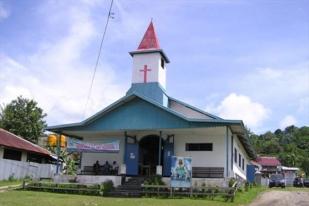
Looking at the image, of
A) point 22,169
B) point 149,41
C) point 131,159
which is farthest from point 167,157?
point 22,169

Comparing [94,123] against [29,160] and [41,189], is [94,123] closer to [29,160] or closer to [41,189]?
[41,189]

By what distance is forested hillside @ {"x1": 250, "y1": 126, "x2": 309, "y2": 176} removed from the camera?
338ft

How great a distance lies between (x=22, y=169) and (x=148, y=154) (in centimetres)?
1200

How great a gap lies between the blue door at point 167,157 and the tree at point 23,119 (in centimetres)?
2642

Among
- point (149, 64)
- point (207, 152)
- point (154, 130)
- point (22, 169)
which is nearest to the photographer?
point (154, 130)

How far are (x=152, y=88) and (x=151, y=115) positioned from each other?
13.3ft

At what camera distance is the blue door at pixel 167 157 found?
27653 mm

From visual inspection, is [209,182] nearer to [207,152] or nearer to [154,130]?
[207,152]

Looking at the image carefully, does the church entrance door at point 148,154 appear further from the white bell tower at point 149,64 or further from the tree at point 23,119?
the tree at point 23,119

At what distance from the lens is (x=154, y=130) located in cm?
2759

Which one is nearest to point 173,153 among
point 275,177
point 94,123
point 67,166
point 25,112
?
point 94,123

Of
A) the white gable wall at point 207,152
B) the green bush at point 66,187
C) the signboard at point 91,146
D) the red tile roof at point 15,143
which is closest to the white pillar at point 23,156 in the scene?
the red tile roof at point 15,143

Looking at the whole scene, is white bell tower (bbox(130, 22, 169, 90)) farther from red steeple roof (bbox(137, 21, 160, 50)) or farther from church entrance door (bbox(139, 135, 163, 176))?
church entrance door (bbox(139, 135, 163, 176))

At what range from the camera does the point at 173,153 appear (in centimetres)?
2867
